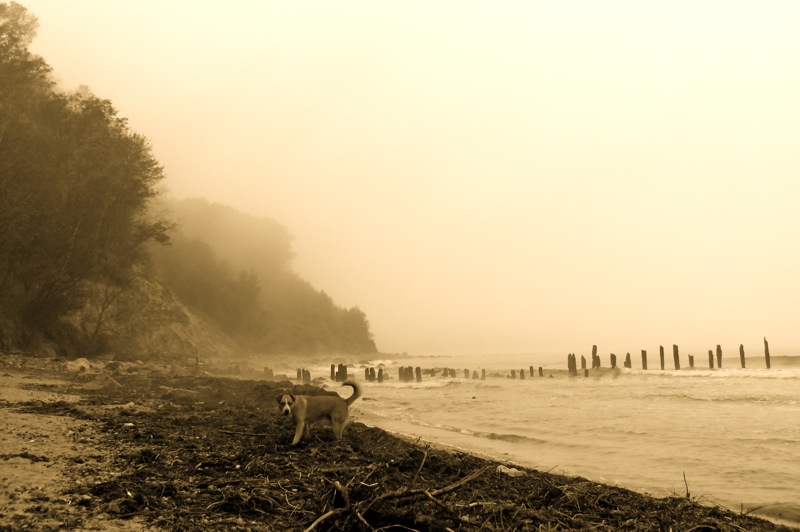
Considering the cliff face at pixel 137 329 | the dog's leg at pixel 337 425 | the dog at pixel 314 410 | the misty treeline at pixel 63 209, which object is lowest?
the dog's leg at pixel 337 425

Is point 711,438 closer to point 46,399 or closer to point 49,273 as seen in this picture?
point 46,399

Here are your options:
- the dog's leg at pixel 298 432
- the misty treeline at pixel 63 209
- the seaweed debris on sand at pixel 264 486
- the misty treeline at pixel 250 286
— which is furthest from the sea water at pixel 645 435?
the misty treeline at pixel 250 286

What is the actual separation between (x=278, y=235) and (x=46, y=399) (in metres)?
73.5

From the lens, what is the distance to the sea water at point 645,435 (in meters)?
7.72

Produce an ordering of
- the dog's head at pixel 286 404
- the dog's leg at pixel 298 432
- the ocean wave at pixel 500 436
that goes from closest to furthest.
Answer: the dog's leg at pixel 298 432 < the dog's head at pixel 286 404 < the ocean wave at pixel 500 436

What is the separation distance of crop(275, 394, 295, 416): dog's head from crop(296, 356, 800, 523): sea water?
4.12 m

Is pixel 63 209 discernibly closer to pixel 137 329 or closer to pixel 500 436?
pixel 137 329

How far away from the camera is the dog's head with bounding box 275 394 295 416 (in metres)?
6.97

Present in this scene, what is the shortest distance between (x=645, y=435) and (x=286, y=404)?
9.21 metres

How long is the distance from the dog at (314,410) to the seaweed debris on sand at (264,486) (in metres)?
0.24

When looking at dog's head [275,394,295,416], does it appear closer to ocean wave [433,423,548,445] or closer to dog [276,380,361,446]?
dog [276,380,361,446]

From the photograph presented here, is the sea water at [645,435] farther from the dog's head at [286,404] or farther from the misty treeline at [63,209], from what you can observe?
the misty treeline at [63,209]

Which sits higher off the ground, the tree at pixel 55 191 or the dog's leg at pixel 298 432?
the tree at pixel 55 191

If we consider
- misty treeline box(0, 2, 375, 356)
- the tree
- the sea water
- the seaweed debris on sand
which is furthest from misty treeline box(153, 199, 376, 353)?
the seaweed debris on sand
